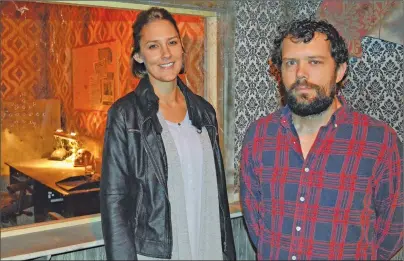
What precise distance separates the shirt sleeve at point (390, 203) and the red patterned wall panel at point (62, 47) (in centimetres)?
109

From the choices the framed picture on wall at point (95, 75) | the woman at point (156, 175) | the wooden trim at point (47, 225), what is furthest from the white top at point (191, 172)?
the framed picture on wall at point (95, 75)

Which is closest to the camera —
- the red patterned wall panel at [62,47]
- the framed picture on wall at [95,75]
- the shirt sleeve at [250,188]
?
the shirt sleeve at [250,188]

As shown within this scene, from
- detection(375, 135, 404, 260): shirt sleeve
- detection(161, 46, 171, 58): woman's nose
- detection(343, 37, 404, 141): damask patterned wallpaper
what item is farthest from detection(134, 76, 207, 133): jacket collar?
detection(343, 37, 404, 141): damask patterned wallpaper

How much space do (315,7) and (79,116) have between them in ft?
4.94

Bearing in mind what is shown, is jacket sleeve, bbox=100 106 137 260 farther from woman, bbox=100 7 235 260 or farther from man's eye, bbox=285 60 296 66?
man's eye, bbox=285 60 296 66

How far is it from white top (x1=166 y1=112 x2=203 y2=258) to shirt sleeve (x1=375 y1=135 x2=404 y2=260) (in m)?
0.58

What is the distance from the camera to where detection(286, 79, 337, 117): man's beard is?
1375mm

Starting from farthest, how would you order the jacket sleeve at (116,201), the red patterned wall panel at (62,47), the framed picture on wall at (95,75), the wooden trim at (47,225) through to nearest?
the framed picture on wall at (95,75) < the red patterned wall panel at (62,47) < the wooden trim at (47,225) < the jacket sleeve at (116,201)

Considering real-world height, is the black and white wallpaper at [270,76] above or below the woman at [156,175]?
above

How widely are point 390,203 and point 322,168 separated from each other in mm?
283

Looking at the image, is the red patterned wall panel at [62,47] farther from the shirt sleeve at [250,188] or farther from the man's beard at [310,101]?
the man's beard at [310,101]

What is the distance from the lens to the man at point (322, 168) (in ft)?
4.51

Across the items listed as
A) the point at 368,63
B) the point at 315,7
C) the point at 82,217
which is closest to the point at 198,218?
the point at 82,217

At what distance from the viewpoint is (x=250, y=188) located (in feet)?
5.33
